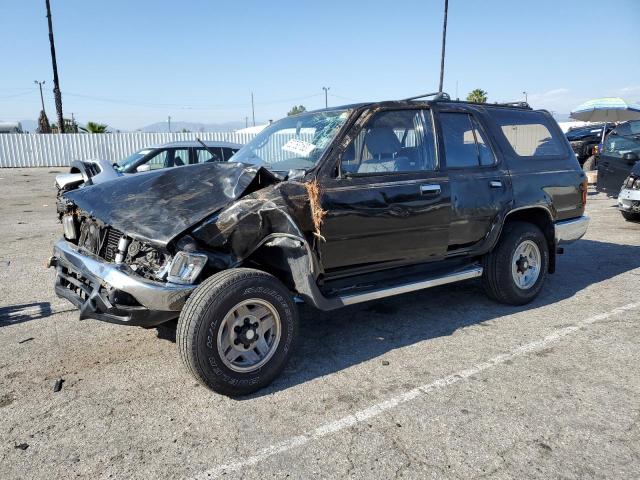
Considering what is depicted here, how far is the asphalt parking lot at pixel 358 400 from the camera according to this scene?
2.62 m

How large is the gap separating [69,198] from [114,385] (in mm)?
1602

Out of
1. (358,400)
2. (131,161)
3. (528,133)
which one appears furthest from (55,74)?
(358,400)

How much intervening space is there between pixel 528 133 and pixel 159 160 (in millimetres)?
7096

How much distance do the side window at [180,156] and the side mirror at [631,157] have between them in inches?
348

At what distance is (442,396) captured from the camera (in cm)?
328

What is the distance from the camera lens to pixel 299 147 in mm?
4152

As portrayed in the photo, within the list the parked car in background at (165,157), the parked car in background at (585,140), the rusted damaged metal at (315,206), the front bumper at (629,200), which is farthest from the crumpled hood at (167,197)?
the parked car in background at (585,140)

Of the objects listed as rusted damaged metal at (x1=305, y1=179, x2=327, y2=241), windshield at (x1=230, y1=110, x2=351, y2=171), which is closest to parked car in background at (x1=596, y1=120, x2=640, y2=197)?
windshield at (x1=230, y1=110, x2=351, y2=171)

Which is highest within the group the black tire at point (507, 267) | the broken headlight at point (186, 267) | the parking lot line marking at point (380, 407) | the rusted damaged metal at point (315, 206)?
the rusted damaged metal at point (315, 206)

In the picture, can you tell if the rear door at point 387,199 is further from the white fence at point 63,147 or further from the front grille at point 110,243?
the white fence at point 63,147

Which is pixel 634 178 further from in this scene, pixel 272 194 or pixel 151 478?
pixel 151 478

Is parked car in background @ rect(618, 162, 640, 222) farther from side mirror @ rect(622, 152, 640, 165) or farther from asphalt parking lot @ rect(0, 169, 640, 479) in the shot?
asphalt parking lot @ rect(0, 169, 640, 479)

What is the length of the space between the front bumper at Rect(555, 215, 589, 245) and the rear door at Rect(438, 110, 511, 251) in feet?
3.16

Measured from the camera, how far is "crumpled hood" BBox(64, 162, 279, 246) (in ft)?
11.0
